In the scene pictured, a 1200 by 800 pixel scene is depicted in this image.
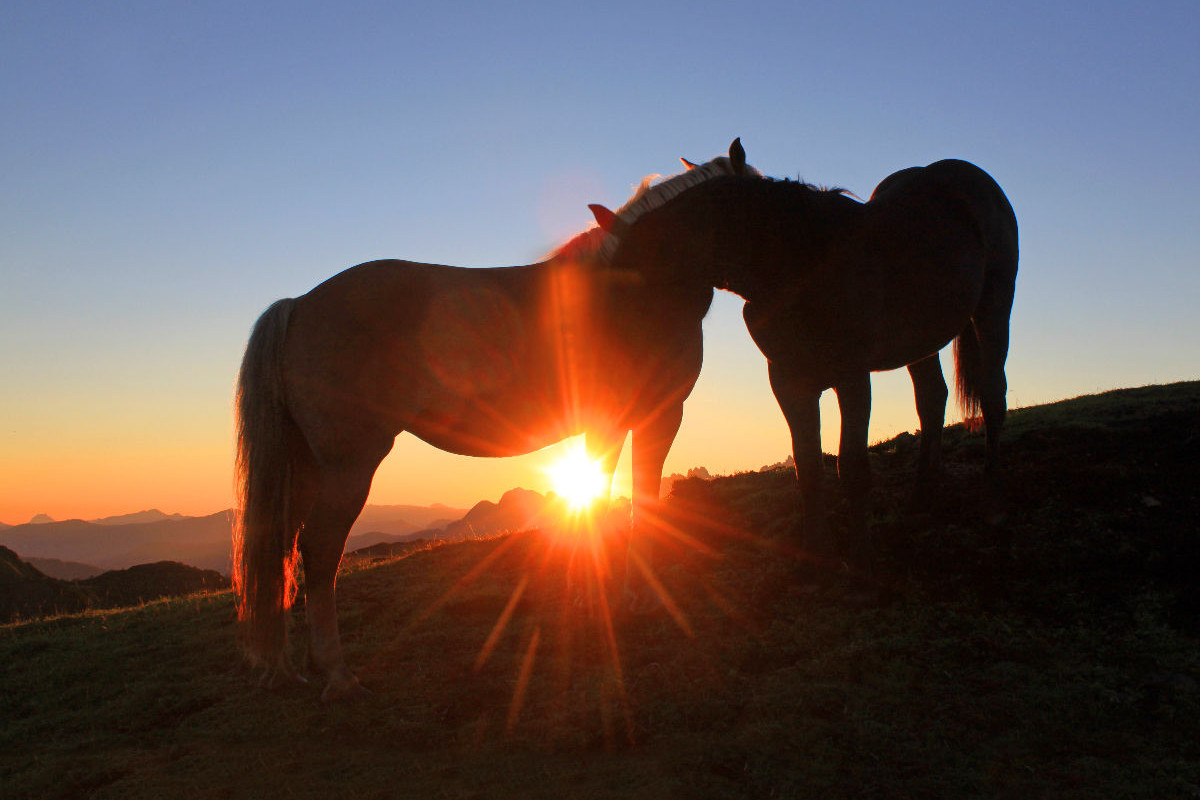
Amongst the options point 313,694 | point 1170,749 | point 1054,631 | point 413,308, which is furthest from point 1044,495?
point 313,694

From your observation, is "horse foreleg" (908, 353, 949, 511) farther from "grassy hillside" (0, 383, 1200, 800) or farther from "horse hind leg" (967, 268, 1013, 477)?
"horse hind leg" (967, 268, 1013, 477)

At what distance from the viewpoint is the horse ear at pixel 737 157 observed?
4.43m

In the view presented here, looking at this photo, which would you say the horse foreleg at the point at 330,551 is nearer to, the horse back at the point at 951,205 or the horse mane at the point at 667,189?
the horse mane at the point at 667,189

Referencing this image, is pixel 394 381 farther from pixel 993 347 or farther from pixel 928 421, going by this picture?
pixel 993 347

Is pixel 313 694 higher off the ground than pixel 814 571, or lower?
lower

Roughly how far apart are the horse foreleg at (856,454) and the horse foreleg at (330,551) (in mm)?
2988

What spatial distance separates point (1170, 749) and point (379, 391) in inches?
156

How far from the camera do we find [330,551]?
4.05m

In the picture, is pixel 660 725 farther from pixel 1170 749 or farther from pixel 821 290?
pixel 821 290

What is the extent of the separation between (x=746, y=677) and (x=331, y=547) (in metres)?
2.40

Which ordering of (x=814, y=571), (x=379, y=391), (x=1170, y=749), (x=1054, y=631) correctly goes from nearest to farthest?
(x=1170, y=749) < (x=1054, y=631) < (x=379, y=391) < (x=814, y=571)

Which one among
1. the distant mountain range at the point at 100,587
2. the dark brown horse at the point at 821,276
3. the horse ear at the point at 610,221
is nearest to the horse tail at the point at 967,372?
the dark brown horse at the point at 821,276

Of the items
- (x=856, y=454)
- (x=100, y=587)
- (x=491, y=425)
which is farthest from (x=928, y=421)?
(x=100, y=587)

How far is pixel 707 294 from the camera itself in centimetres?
507
